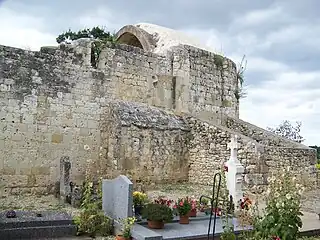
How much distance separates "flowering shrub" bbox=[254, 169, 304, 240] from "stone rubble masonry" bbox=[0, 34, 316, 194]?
5341mm

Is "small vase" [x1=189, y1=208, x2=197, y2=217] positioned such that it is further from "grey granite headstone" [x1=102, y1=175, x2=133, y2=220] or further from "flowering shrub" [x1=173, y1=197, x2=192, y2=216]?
"grey granite headstone" [x1=102, y1=175, x2=133, y2=220]

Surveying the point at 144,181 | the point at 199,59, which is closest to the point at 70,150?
the point at 144,181

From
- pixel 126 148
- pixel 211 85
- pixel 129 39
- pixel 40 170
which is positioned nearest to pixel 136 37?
pixel 129 39

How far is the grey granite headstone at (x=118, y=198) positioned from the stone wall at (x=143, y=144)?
154 inches

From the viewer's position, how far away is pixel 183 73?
14.8 metres

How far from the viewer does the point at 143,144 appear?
40.8 feet

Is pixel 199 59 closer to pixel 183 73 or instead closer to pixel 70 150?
pixel 183 73

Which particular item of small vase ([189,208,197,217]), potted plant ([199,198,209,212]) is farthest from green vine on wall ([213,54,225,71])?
small vase ([189,208,197,217])

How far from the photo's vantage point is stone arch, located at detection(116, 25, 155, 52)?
52.9ft

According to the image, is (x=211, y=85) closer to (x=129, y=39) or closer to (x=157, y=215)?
(x=129, y=39)

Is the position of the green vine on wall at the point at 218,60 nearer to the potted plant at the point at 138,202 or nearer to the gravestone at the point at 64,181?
the gravestone at the point at 64,181

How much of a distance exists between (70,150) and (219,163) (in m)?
4.88

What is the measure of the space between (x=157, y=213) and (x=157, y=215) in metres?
0.05

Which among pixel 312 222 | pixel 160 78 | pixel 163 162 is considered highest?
pixel 160 78
